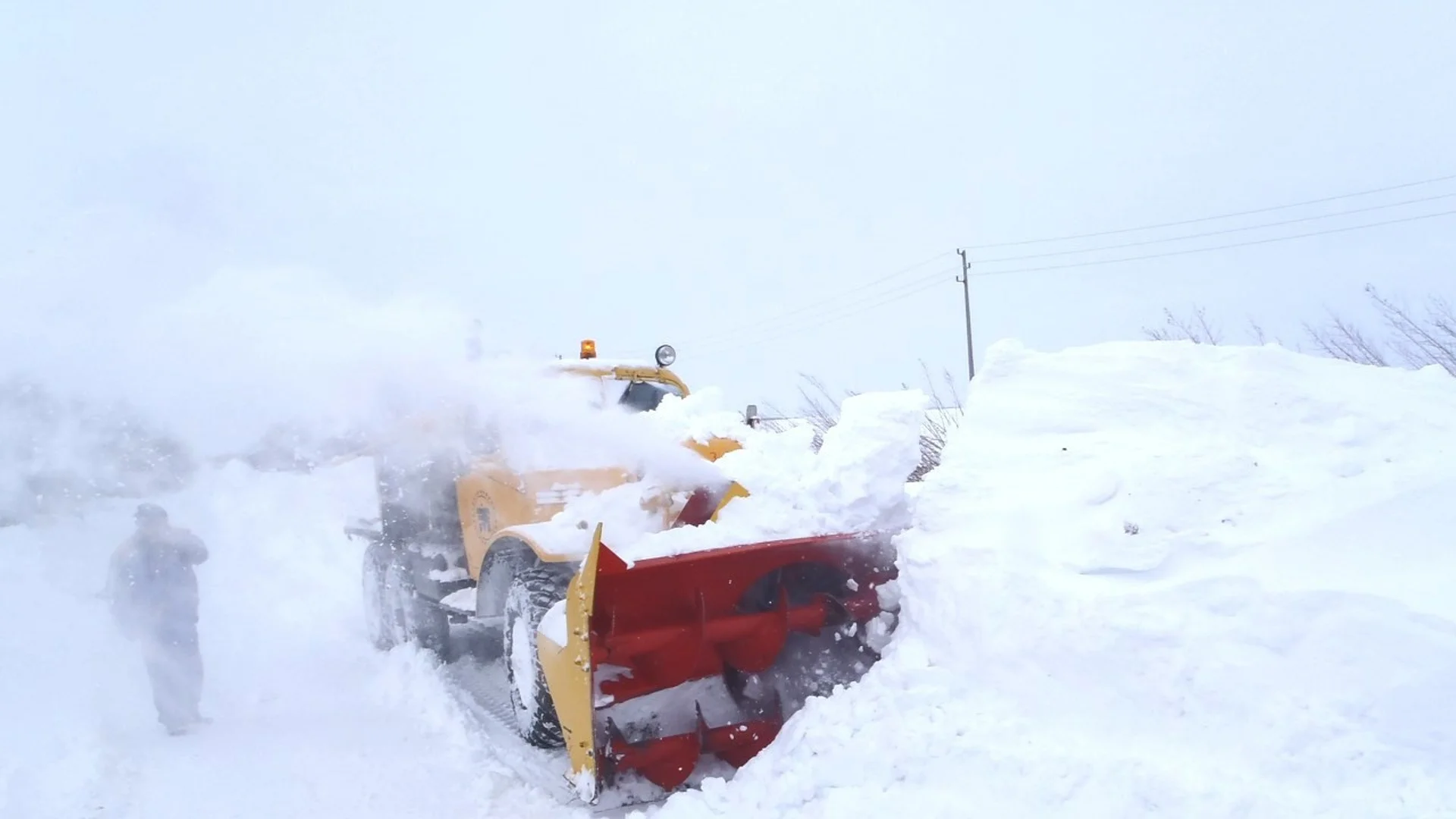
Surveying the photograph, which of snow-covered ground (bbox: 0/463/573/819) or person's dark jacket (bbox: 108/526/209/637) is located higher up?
person's dark jacket (bbox: 108/526/209/637)

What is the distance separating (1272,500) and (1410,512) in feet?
1.55

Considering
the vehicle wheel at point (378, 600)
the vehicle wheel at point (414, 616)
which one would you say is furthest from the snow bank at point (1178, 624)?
the vehicle wheel at point (378, 600)

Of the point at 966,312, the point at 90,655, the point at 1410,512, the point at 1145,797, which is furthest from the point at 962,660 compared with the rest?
the point at 966,312

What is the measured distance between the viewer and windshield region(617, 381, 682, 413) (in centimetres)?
676

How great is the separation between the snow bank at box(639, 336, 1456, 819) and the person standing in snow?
383 centimetres

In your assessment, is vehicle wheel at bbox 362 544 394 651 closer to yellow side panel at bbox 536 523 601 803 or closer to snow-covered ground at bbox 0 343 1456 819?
snow-covered ground at bbox 0 343 1456 819

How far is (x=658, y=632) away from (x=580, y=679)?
0.41 meters

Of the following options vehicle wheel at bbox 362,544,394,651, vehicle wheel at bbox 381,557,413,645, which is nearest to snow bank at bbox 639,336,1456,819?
vehicle wheel at bbox 381,557,413,645

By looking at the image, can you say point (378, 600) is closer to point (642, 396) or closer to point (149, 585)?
point (149, 585)

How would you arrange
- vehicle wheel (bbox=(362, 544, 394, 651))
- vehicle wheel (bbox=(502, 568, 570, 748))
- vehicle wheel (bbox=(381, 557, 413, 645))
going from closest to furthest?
vehicle wheel (bbox=(502, 568, 570, 748))
vehicle wheel (bbox=(381, 557, 413, 645))
vehicle wheel (bbox=(362, 544, 394, 651))

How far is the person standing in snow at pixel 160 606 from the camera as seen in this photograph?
5.85 meters

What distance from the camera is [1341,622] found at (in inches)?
123

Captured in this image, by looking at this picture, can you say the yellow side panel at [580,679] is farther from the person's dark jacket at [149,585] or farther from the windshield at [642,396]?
the person's dark jacket at [149,585]

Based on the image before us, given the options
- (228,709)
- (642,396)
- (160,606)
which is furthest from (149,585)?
(642,396)
